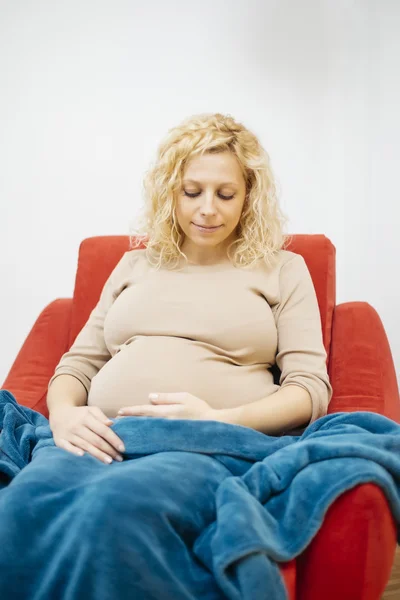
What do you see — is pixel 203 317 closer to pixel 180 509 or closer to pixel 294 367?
pixel 294 367

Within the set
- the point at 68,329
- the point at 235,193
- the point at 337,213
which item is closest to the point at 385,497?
the point at 235,193

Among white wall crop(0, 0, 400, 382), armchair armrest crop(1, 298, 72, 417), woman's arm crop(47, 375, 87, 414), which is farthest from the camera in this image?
white wall crop(0, 0, 400, 382)

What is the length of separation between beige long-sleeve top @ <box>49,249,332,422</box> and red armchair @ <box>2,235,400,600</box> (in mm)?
131

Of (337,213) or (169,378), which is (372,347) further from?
(337,213)

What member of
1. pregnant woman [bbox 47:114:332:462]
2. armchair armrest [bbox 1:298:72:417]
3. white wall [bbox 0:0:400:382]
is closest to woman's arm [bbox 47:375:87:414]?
pregnant woman [bbox 47:114:332:462]

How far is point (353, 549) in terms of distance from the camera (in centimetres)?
91

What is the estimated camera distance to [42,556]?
864 mm

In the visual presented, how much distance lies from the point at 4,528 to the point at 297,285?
2.71ft

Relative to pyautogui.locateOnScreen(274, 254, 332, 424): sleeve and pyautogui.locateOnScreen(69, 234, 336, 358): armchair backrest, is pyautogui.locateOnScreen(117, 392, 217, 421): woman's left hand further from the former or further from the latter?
pyautogui.locateOnScreen(69, 234, 336, 358): armchair backrest

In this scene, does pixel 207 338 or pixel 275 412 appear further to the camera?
pixel 207 338

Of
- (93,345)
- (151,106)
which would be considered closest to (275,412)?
(93,345)

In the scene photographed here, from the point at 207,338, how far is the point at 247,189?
415 millimetres

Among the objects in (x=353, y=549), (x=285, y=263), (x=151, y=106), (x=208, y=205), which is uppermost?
(x=151, y=106)

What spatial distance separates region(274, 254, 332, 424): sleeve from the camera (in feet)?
4.29
